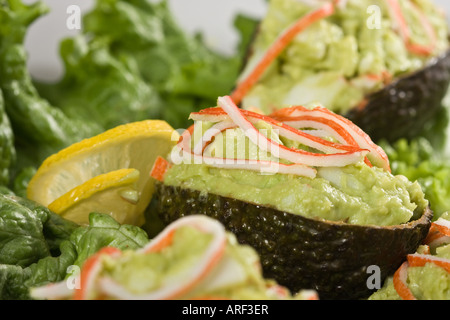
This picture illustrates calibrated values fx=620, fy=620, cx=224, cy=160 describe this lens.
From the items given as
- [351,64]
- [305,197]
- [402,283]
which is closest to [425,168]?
[351,64]

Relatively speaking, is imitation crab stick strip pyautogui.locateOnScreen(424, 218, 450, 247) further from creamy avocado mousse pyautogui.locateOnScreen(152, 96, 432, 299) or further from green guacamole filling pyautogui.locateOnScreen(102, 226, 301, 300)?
green guacamole filling pyautogui.locateOnScreen(102, 226, 301, 300)

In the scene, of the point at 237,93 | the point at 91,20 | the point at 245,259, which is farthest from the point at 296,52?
the point at 245,259

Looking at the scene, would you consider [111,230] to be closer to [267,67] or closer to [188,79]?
[267,67]

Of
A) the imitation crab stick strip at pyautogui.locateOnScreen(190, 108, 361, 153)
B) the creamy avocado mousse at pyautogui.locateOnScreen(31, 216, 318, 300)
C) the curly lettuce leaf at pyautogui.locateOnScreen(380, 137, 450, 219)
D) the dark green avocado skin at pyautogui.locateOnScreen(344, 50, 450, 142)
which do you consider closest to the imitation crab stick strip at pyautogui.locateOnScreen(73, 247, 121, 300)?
the creamy avocado mousse at pyautogui.locateOnScreen(31, 216, 318, 300)

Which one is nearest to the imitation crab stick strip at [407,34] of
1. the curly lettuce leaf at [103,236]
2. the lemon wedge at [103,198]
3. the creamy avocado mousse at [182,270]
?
the lemon wedge at [103,198]

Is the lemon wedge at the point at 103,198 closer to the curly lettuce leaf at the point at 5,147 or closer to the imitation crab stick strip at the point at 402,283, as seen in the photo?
the curly lettuce leaf at the point at 5,147
